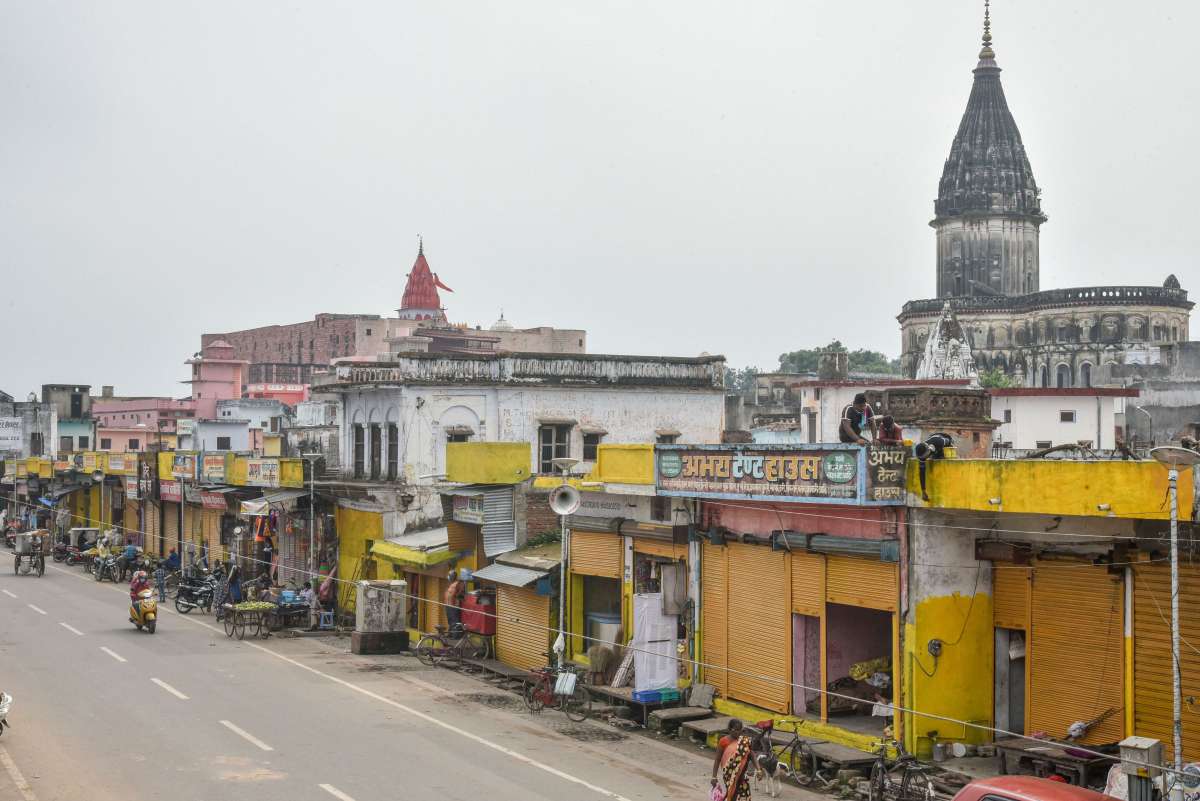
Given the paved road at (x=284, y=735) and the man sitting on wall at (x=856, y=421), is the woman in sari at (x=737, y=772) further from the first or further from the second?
the man sitting on wall at (x=856, y=421)

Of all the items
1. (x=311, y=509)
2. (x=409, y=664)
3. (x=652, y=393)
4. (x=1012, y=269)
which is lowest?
(x=409, y=664)

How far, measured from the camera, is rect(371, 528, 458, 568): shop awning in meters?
30.6

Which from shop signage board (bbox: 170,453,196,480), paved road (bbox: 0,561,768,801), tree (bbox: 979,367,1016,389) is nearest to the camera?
paved road (bbox: 0,561,768,801)

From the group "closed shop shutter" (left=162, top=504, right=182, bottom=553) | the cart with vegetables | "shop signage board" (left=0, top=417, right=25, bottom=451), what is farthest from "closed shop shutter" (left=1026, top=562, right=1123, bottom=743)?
"shop signage board" (left=0, top=417, right=25, bottom=451)

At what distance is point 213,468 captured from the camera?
4653cm

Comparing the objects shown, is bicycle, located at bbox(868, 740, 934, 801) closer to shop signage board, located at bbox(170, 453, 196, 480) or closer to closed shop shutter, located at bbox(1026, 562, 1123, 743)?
closed shop shutter, located at bbox(1026, 562, 1123, 743)

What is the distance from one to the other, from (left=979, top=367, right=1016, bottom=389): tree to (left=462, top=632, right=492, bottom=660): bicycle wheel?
8080 centimetres

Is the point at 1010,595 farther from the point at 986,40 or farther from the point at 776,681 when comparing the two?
the point at 986,40

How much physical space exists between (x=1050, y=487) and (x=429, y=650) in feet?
53.1

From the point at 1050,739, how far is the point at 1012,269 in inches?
4409

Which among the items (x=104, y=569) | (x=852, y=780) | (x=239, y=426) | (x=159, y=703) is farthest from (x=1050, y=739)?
Answer: (x=239, y=426)

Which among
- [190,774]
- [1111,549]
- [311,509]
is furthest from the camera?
[311,509]

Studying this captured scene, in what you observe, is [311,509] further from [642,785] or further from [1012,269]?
[1012,269]

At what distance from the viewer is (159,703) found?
22859 millimetres
